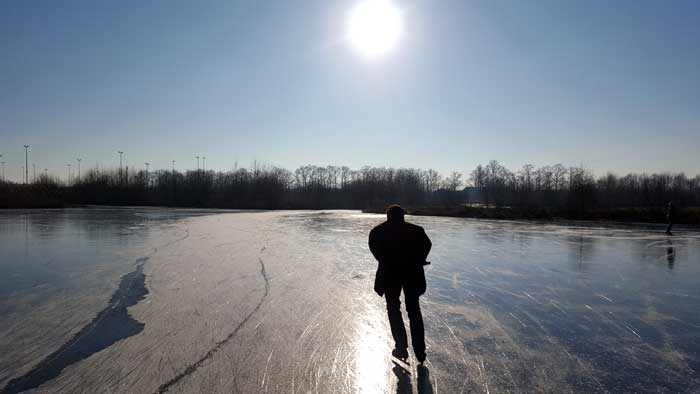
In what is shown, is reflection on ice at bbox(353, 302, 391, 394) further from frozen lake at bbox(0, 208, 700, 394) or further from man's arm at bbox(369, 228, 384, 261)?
man's arm at bbox(369, 228, 384, 261)

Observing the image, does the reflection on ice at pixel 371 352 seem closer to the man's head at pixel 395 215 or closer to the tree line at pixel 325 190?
the man's head at pixel 395 215

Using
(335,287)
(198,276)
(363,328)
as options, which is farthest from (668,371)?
(198,276)

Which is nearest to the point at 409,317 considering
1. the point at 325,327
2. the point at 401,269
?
the point at 401,269

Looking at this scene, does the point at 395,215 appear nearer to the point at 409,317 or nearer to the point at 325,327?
the point at 409,317

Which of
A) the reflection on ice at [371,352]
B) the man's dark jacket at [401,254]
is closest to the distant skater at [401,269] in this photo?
the man's dark jacket at [401,254]

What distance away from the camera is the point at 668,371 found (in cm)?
391

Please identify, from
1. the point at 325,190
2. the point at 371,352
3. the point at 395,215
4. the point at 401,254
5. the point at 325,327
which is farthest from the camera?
the point at 325,190

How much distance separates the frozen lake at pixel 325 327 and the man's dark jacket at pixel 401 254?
824 millimetres

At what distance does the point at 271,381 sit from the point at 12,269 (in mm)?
8377

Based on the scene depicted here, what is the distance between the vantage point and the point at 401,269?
4078 mm

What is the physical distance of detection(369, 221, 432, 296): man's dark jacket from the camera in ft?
13.2

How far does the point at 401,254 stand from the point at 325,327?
184 cm

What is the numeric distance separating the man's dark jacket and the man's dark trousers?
0.16 ft

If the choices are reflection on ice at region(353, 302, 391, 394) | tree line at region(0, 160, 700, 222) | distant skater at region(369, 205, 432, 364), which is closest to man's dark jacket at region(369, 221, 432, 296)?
distant skater at region(369, 205, 432, 364)
